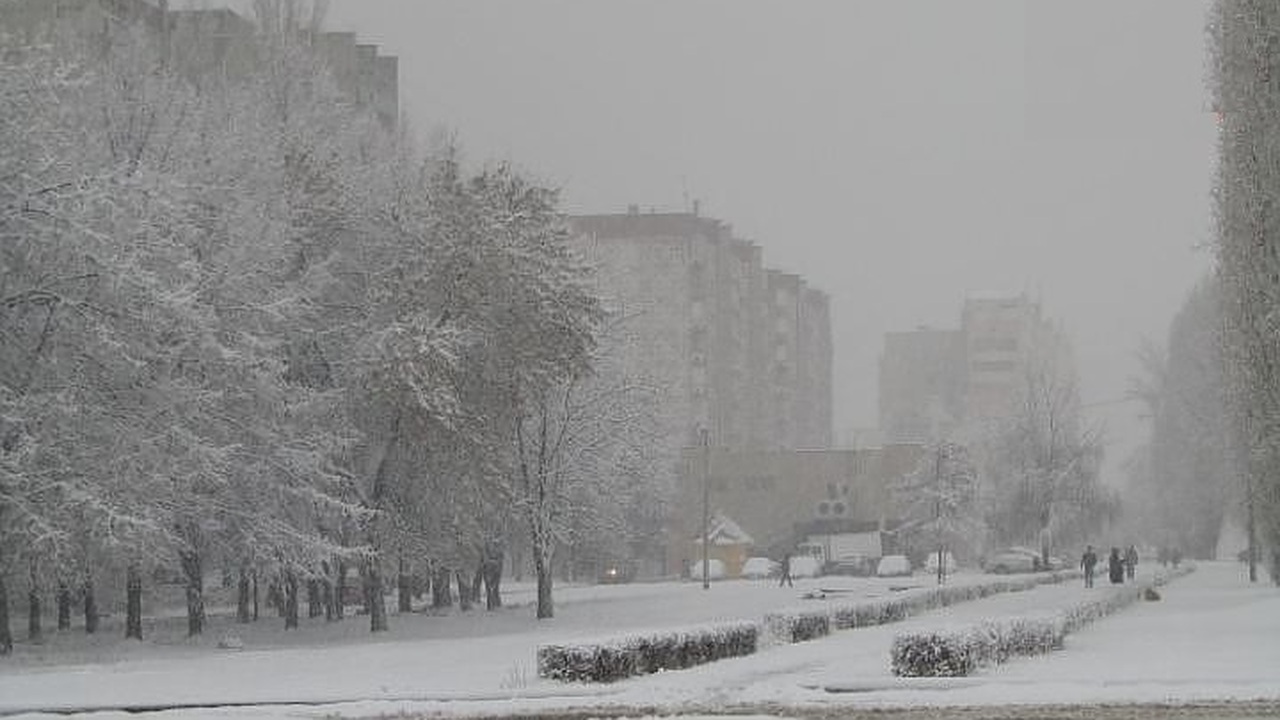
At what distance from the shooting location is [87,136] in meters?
41.2

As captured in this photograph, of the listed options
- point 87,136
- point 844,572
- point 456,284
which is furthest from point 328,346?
point 844,572

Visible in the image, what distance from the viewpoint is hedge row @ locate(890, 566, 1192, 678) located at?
77.0 feet

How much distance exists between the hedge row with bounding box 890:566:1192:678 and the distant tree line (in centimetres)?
1568

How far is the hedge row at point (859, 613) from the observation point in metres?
32.2

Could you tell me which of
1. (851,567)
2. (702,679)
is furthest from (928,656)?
(851,567)

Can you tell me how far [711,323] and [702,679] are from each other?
12256 cm

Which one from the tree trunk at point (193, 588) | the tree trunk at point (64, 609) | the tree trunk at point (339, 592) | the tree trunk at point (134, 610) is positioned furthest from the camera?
the tree trunk at point (339, 592)

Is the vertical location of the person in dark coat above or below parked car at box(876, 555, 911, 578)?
above

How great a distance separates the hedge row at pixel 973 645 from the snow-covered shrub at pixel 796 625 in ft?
14.8

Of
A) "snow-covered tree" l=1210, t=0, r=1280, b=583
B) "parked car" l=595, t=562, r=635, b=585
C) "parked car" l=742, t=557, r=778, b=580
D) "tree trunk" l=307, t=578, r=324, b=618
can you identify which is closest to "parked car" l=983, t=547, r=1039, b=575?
"parked car" l=742, t=557, r=778, b=580

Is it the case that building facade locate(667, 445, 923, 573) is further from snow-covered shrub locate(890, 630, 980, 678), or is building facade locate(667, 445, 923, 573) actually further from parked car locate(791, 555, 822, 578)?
snow-covered shrub locate(890, 630, 980, 678)

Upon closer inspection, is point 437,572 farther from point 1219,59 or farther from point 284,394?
point 1219,59

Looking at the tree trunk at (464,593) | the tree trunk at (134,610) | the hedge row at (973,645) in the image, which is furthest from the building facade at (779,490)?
the hedge row at (973,645)

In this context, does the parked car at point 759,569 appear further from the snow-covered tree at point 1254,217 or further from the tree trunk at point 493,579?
the snow-covered tree at point 1254,217
